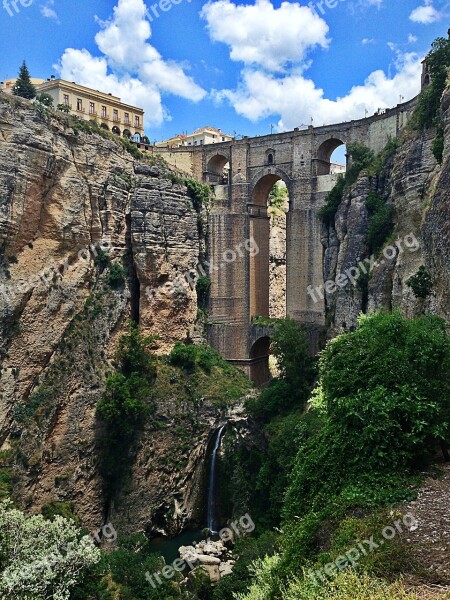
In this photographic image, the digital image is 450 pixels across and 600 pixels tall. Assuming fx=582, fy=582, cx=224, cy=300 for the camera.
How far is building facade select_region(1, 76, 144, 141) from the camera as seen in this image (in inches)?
1598

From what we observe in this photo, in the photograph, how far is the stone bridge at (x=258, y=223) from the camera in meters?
32.5

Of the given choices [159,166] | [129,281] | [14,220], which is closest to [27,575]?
[14,220]

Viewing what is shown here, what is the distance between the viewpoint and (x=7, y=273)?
26.5m

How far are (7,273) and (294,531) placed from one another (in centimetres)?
1985

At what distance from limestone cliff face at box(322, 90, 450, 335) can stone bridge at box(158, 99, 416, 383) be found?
226 cm

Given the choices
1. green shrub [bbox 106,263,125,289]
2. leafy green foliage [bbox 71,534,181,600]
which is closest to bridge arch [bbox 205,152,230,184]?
green shrub [bbox 106,263,125,289]

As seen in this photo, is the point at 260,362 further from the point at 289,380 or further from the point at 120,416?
the point at 120,416

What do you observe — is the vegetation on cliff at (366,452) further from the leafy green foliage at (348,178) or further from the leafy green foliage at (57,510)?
the leafy green foliage at (348,178)

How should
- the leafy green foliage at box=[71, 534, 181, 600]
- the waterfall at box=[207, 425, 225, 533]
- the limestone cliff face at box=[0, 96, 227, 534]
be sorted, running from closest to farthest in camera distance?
the leafy green foliage at box=[71, 534, 181, 600] < the limestone cliff face at box=[0, 96, 227, 534] < the waterfall at box=[207, 425, 225, 533]

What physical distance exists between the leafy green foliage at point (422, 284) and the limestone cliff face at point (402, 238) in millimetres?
237

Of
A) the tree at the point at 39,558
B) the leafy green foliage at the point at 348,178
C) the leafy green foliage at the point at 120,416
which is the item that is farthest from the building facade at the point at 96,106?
the tree at the point at 39,558

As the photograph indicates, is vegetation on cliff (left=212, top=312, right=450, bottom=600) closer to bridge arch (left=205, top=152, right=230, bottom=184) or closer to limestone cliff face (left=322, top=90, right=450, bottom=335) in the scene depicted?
limestone cliff face (left=322, top=90, right=450, bottom=335)

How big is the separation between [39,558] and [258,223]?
24.0 meters

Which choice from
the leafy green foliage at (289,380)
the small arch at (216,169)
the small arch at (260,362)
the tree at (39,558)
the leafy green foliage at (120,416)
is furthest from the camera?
the small arch at (216,169)
